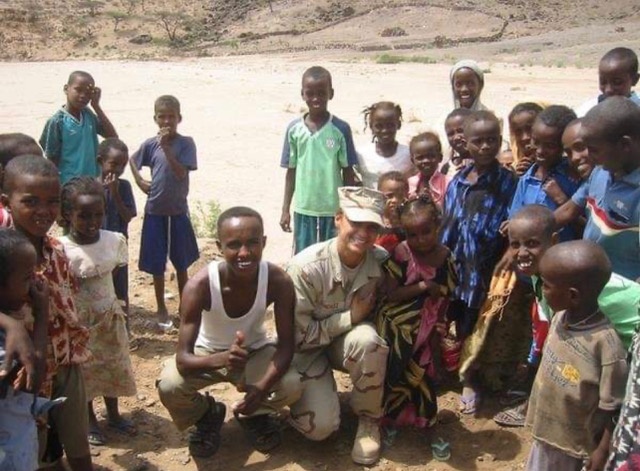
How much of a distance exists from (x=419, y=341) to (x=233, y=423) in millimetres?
1124

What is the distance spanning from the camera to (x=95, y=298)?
3742 mm

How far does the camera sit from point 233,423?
3.98 meters

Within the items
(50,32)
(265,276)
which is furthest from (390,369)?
(50,32)

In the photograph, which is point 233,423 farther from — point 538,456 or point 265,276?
point 538,456

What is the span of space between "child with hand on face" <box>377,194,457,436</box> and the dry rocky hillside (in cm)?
3353

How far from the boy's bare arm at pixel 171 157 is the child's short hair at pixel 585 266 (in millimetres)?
3056

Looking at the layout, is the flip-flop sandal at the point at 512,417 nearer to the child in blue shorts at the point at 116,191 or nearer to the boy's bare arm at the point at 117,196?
the child in blue shorts at the point at 116,191

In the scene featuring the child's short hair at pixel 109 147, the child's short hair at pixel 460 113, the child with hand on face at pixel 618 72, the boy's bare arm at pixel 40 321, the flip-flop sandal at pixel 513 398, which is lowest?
the flip-flop sandal at pixel 513 398

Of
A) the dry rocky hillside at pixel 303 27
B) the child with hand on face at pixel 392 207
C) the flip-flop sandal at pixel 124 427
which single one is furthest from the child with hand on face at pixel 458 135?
the dry rocky hillside at pixel 303 27

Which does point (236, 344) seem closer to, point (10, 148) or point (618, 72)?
point (10, 148)

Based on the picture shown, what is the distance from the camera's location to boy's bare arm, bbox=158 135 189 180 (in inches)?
198

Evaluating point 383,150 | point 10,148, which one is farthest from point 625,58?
point 10,148

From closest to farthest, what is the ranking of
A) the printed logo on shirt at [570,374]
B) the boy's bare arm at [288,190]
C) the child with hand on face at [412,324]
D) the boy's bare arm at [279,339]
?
the printed logo on shirt at [570,374]
the boy's bare arm at [279,339]
the child with hand on face at [412,324]
the boy's bare arm at [288,190]

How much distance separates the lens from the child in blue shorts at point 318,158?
492 cm
